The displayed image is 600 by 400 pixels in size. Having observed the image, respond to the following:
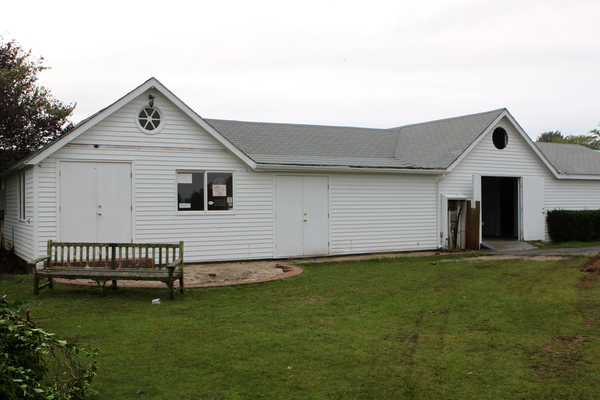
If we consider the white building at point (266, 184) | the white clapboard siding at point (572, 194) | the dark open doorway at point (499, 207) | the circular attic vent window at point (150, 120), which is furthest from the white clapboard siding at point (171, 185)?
the dark open doorway at point (499, 207)

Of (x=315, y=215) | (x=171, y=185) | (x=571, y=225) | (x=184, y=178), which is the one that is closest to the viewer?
(x=171, y=185)

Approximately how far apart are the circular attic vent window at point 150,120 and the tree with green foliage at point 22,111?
35.0 ft

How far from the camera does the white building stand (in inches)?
499

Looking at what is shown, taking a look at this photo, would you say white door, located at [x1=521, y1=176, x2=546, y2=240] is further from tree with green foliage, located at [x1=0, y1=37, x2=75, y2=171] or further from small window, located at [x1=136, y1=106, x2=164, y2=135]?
tree with green foliage, located at [x1=0, y1=37, x2=75, y2=171]

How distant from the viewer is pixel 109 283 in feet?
34.9

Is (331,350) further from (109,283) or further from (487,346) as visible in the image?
(109,283)

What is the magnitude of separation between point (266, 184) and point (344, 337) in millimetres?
8630

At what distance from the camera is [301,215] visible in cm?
1507

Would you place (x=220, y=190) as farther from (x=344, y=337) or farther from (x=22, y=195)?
(x=344, y=337)

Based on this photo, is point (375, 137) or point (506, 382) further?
point (375, 137)

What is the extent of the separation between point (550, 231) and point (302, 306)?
47.9ft

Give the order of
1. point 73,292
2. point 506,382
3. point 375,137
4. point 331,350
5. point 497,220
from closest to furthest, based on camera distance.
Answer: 1. point 506,382
2. point 331,350
3. point 73,292
4. point 375,137
5. point 497,220

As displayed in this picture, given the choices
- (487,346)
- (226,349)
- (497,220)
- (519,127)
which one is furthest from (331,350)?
(497,220)

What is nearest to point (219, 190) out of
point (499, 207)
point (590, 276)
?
point (590, 276)
